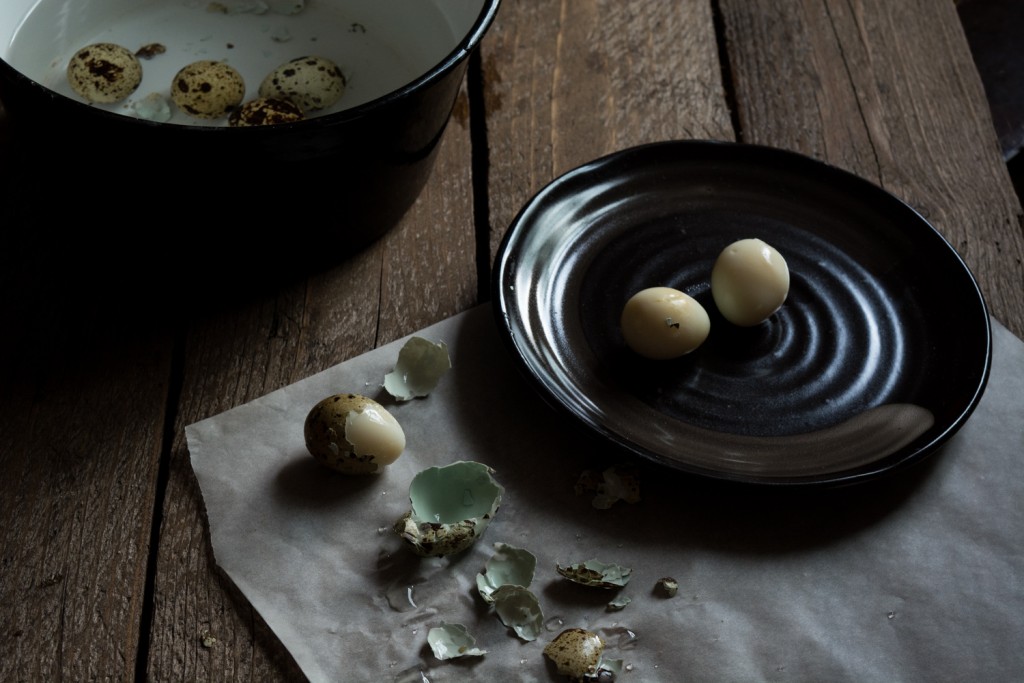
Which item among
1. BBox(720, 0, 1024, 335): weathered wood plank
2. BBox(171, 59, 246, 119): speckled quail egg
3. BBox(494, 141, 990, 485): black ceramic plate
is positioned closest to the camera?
BBox(494, 141, 990, 485): black ceramic plate

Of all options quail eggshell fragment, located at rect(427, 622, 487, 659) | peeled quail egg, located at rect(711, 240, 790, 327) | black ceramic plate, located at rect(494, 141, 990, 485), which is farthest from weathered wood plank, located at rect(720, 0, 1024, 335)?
quail eggshell fragment, located at rect(427, 622, 487, 659)

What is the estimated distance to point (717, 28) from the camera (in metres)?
1.19

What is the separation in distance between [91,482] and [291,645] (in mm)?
206

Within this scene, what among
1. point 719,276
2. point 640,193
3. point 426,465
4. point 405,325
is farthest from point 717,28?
point 426,465

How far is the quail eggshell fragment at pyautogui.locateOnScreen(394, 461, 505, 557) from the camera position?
0.75 meters

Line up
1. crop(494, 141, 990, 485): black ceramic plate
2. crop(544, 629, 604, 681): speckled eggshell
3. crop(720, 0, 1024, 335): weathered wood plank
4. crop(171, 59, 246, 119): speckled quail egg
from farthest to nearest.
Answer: crop(720, 0, 1024, 335): weathered wood plank
crop(171, 59, 246, 119): speckled quail egg
crop(494, 141, 990, 485): black ceramic plate
crop(544, 629, 604, 681): speckled eggshell

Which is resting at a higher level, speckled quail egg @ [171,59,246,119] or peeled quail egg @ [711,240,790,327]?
speckled quail egg @ [171,59,246,119]

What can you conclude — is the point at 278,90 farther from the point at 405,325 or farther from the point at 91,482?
the point at 91,482

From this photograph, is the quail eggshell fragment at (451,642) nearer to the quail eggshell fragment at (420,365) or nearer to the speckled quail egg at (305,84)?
the quail eggshell fragment at (420,365)

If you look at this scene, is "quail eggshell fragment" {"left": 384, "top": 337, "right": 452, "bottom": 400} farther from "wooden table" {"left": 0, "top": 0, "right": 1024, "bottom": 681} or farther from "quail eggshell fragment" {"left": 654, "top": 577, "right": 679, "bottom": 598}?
"quail eggshell fragment" {"left": 654, "top": 577, "right": 679, "bottom": 598}

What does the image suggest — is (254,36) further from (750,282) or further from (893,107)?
(893,107)

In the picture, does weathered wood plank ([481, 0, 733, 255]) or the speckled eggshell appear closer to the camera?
the speckled eggshell

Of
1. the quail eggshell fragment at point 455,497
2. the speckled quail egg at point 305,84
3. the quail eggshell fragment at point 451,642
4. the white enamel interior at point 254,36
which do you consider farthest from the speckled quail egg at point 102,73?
the quail eggshell fragment at point 451,642

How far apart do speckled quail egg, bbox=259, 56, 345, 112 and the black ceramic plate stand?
21cm
